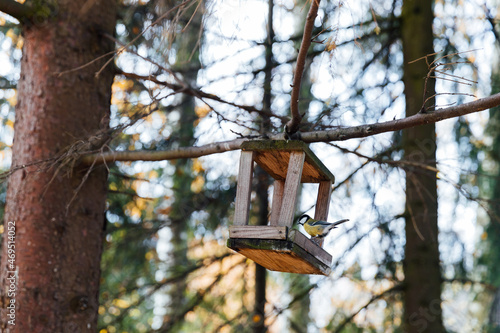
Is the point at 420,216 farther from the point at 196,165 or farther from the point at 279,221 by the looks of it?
the point at 196,165

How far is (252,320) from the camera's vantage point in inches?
205

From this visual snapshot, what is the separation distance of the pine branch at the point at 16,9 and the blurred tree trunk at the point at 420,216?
2956 mm

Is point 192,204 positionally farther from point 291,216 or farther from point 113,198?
point 291,216

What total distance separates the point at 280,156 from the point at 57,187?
4.69 feet

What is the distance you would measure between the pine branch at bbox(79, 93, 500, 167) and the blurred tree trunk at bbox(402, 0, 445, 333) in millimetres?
2142

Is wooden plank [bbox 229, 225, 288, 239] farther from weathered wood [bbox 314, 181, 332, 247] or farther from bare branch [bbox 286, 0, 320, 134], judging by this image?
weathered wood [bbox 314, 181, 332, 247]

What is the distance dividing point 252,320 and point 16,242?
2607mm

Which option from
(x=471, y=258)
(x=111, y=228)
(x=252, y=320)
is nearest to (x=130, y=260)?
(x=111, y=228)

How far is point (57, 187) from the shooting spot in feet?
10.9

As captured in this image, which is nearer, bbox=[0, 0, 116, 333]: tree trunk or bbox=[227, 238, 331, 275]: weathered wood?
bbox=[227, 238, 331, 275]: weathered wood

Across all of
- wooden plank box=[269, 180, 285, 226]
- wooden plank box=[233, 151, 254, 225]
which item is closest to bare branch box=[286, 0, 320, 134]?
wooden plank box=[233, 151, 254, 225]

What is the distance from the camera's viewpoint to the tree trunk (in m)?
3.14

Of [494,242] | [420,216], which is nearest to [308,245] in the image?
[420,216]

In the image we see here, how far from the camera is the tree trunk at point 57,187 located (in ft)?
10.3
